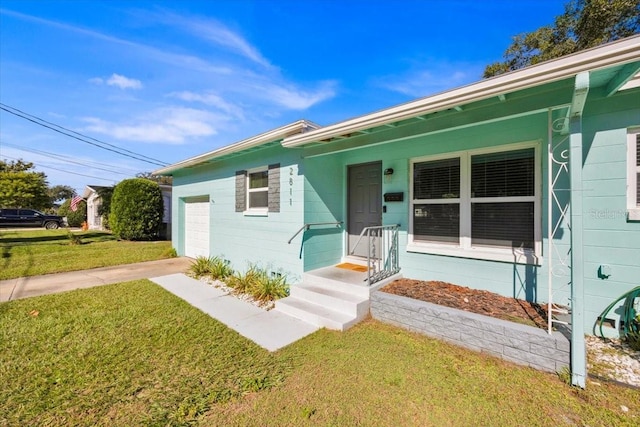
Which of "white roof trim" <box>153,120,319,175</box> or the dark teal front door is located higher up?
"white roof trim" <box>153,120,319,175</box>

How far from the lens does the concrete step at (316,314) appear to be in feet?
12.2

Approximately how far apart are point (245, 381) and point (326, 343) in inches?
43.7

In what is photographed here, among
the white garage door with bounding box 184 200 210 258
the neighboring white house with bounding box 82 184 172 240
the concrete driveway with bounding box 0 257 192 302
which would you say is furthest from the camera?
the neighboring white house with bounding box 82 184 172 240

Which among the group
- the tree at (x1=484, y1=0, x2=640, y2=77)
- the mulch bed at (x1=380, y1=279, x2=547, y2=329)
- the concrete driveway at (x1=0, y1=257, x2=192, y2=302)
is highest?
the tree at (x1=484, y1=0, x2=640, y2=77)

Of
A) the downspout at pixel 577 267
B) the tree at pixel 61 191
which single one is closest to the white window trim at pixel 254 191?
the downspout at pixel 577 267

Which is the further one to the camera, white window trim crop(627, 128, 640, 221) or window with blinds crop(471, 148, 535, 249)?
window with blinds crop(471, 148, 535, 249)

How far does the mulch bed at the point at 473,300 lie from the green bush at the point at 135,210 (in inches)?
544

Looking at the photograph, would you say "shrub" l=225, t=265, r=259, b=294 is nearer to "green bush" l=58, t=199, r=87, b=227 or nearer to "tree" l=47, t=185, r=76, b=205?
"green bush" l=58, t=199, r=87, b=227

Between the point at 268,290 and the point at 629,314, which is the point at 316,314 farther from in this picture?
the point at 629,314

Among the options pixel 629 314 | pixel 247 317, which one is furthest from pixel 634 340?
pixel 247 317

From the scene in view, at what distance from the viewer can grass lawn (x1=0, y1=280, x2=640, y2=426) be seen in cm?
212

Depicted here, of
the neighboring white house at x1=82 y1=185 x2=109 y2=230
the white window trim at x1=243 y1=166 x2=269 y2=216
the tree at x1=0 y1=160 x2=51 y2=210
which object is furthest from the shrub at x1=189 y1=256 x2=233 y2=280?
the tree at x1=0 y1=160 x2=51 y2=210

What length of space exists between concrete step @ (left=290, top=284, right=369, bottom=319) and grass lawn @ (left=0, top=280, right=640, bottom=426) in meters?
0.26

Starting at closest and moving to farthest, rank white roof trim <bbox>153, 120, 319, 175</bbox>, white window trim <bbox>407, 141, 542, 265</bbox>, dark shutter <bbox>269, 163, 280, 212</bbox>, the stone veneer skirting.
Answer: the stone veneer skirting
white window trim <bbox>407, 141, 542, 265</bbox>
white roof trim <bbox>153, 120, 319, 175</bbox>
dark shutter <bbox>269, 163, 280, 212</bbox>
